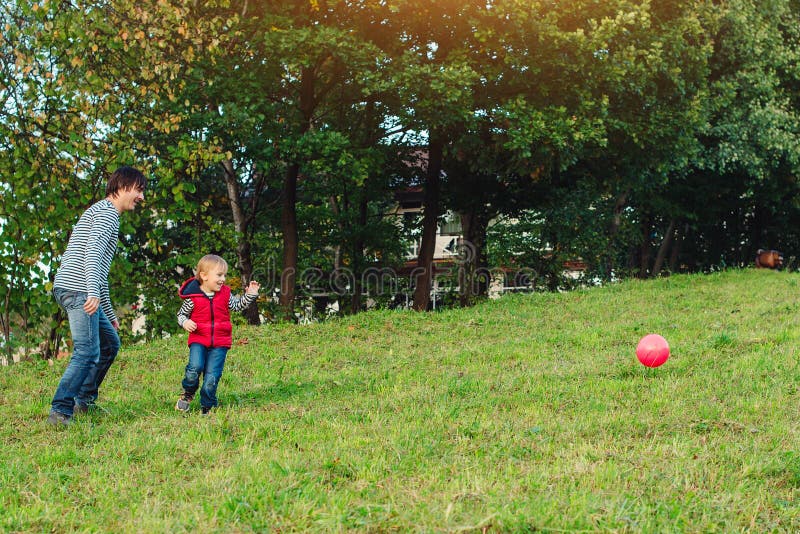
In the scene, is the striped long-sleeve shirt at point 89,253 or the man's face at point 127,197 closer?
the striped long-sleeve shirt at point 89,253

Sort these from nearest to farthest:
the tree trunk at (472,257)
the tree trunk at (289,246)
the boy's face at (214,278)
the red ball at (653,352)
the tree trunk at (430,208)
Answer: the boy's face at (214,278), the red ball at (653,352), the tree trunk at (289,246), the tree trunk at (430,208), the tree trunk at (472,257)

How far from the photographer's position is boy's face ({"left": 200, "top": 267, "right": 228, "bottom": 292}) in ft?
23.6

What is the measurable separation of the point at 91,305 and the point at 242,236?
49.6 ft

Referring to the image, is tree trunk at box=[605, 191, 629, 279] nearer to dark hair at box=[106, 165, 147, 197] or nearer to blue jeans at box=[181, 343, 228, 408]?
blue jeans at box=[181, 343, 228, 408]

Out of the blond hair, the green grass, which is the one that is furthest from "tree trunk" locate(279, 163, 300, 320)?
the blond hair

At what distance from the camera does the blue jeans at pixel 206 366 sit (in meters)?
7.36

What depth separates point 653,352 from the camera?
873cm

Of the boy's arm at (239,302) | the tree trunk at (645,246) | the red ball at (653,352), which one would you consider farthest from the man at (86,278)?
the tree trunk at (645,246)

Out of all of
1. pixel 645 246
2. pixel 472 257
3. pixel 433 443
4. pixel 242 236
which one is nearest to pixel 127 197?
pixel 433 443

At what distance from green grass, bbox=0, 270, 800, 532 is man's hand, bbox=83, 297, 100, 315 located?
40.8 inches

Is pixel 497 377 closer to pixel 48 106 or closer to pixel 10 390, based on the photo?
pixel 10 390

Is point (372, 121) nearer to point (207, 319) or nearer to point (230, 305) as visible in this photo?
point (230, 305)

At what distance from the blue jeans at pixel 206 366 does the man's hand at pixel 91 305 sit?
3.30 feet

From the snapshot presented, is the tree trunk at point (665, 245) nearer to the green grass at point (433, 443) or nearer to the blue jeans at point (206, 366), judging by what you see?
the green grass at point (433, 443)
